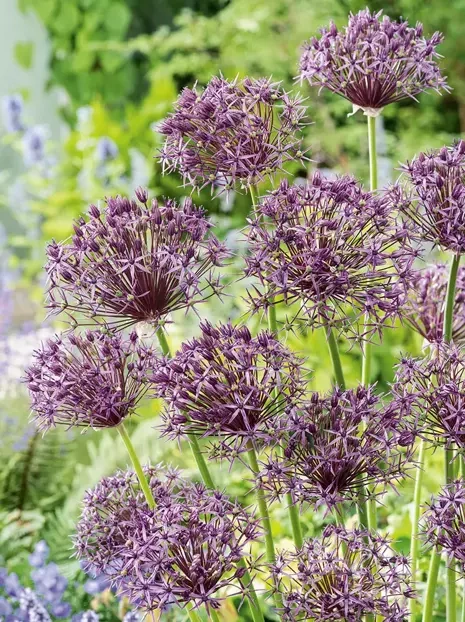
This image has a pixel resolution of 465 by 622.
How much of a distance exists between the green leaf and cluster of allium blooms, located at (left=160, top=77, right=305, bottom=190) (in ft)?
12.9

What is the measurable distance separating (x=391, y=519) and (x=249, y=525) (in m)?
0.93

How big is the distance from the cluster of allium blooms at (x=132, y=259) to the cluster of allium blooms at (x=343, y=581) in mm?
260

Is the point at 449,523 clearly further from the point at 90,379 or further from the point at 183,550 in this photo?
the point at 90,379

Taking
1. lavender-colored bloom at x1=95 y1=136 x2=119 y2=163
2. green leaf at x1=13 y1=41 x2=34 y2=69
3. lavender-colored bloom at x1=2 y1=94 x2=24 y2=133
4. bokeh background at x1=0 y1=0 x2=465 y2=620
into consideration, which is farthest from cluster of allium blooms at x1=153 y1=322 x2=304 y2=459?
green leaf at x1=13 y1=41 x2=34 y2=69

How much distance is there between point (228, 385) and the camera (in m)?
0.76

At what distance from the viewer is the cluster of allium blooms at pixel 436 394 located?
78 centimetres

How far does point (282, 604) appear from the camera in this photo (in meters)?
0.85

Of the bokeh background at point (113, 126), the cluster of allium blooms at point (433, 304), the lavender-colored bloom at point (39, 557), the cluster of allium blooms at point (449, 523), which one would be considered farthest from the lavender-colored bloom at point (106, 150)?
the cluster of allium blooms at point (449, 523)

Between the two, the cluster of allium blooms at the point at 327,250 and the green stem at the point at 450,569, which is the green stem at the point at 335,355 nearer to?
the cluster of allium blooms at the point at 327,250

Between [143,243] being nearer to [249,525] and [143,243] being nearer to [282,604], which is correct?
[249,525]

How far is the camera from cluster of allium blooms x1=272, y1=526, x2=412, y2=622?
779mm

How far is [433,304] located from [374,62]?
0.31 m

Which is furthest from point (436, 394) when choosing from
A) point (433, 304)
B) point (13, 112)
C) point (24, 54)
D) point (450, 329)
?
point (24, 54)

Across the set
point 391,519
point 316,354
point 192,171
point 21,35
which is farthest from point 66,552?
point 21,35
